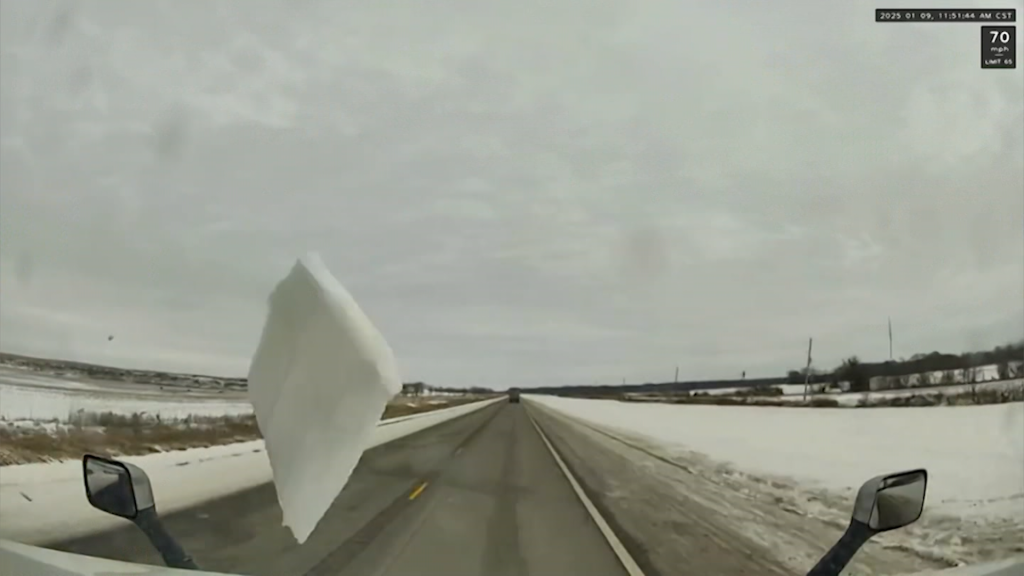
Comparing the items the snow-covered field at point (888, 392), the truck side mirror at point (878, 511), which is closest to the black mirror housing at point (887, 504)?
the truck side mirror at point (878, 511)

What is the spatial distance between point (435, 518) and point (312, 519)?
2245 millimetres

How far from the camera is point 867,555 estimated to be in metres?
4.54

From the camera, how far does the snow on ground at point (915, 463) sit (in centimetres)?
448

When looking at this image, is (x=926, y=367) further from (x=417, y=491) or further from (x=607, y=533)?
(x=417, y=491)

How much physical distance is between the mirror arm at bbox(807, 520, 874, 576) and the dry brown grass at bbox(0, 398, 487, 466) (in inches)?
66.7

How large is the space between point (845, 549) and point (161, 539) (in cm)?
273

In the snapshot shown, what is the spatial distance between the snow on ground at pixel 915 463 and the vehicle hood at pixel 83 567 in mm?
261

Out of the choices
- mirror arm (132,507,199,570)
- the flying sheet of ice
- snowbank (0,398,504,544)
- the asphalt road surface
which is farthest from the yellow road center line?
the flying sheet of ice

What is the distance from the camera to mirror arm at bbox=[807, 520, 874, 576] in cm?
309

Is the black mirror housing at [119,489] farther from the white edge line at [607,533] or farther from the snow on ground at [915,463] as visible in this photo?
the white edge line at [607,533]

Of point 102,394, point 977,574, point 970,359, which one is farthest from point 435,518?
point 970,359

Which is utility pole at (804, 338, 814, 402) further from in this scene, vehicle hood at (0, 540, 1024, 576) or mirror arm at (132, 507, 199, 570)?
mirror arm at (132, 507, 199, 570)

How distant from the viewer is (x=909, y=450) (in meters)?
4.57

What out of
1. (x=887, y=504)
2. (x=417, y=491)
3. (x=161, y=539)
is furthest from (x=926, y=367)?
(x=161, y=539)
